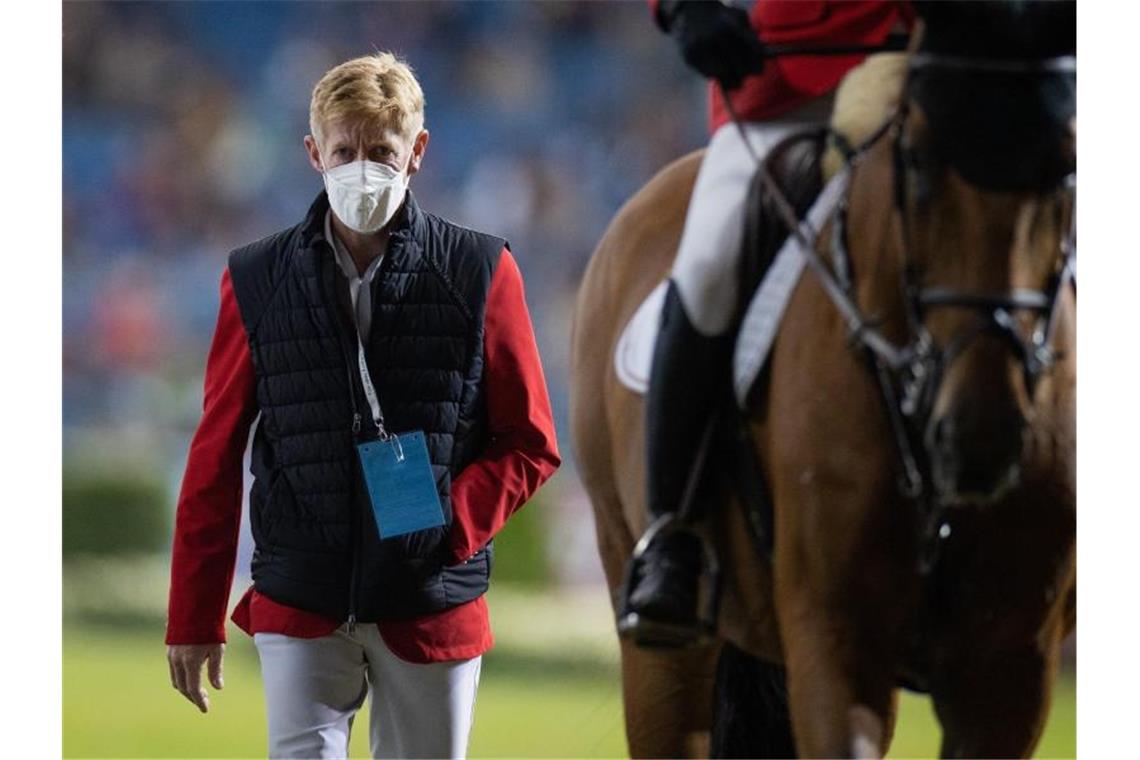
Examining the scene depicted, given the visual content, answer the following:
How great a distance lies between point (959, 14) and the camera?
188 centimetres

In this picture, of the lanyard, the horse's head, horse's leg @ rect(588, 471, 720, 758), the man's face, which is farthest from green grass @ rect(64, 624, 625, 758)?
the horse's head

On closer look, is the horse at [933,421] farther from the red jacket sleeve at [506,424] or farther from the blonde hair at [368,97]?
the blonde hair at [368,97]

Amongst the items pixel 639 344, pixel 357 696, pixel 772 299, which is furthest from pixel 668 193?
pixel 357 696

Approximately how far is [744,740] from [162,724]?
1231mm

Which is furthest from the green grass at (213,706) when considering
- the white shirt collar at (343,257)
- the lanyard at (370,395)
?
the white shirt collar at (343,257)

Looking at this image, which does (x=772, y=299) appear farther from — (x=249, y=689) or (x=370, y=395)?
(x=249, y=689)

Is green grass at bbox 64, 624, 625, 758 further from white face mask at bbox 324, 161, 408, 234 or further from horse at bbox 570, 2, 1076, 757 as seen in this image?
white face mask at bbox 324, 161, 408, 234

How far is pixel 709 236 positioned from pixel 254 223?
3.70ft

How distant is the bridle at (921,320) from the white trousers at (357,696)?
27.1 inches

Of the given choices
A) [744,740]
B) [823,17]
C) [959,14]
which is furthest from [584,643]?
[959,14]

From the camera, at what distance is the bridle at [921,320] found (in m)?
1.82

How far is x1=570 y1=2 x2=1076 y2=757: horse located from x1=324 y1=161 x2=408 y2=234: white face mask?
19.4 inches
